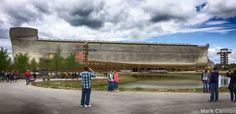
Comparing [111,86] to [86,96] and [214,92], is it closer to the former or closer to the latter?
[214,92]

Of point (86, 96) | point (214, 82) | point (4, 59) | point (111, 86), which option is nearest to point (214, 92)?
point (214, 82)

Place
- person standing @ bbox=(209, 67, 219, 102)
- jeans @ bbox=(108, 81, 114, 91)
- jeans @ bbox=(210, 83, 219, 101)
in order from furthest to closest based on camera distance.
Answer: jeans @ bbox=(108, 81, 114, 91)
person standing @ bbox=(209, 67, 219, 102)
jeans @ bbox=(210, 83, 219, 101)

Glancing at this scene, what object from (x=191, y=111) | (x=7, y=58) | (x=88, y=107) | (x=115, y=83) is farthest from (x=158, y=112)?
(x=7, y=58)

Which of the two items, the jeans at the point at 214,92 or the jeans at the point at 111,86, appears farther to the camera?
the jeans at the point at 111,86

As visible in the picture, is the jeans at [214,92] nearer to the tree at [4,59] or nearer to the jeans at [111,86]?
the jeans at [111,86]

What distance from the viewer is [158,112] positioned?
1562cm

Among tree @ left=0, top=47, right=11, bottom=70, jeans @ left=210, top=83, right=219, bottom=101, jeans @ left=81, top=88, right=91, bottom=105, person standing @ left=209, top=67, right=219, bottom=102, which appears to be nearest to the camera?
jeans @ left=81, top=88, right=91, bottom=105

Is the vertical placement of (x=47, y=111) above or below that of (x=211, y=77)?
below

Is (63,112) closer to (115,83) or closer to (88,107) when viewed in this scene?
(88,107)

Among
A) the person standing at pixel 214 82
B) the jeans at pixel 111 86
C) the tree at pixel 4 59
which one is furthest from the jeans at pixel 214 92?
the tree at pixel 4 59

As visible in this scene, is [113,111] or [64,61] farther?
[64,61]

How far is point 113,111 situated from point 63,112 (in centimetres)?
206

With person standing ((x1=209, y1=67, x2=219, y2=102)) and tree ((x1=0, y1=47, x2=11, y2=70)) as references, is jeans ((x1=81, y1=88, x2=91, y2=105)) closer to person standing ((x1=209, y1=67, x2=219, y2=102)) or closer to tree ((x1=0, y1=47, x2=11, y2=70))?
person standing ((x1=209, y1=67, x2=219, y2=102))

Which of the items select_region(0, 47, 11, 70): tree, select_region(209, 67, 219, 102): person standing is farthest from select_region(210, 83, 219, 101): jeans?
select_region(0, 47, 11, 70): tree
